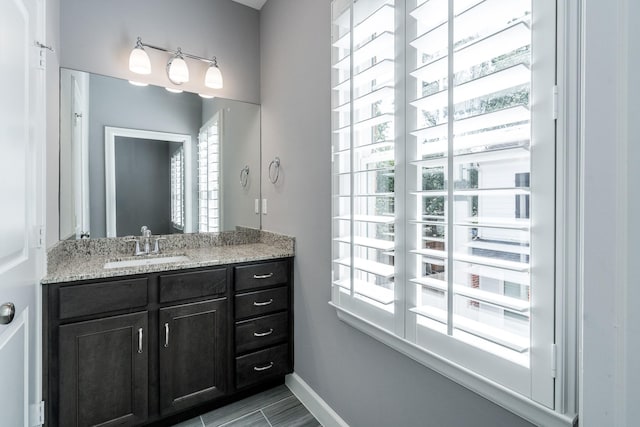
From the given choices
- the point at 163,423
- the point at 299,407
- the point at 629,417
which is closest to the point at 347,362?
the point at 299,407

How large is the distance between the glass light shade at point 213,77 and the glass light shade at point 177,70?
17cm

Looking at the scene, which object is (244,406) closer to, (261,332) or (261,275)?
(261,332)

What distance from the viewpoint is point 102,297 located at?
1.60 m

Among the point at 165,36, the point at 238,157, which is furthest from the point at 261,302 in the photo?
the point at 165,36

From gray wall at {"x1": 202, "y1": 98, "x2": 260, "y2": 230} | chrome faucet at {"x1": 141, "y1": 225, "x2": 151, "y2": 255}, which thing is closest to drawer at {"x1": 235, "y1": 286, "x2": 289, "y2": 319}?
gray wall at {"x1": 202, "y1": 98, "x2": 260, "y2": 230}

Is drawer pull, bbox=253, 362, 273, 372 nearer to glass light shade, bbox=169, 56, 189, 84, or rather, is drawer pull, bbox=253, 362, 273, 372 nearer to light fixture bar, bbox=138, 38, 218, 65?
glass light shade, bbox=169, 56, 189, 84

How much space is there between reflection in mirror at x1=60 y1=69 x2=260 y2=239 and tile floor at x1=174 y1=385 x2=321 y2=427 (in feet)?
4.14

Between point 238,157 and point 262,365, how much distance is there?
159 cm

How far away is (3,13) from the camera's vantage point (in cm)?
102

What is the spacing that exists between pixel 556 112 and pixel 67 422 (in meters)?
2.37

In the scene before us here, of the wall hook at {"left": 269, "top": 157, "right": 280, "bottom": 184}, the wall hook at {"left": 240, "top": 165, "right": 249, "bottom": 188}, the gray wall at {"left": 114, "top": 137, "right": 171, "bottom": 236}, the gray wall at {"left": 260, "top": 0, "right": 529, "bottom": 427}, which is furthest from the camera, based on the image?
the wall hook at {"left": 240, "top": 165, "right": 249, "bottom": 188}

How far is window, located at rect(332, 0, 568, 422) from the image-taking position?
0.86 m

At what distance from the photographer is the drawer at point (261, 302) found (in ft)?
6.56

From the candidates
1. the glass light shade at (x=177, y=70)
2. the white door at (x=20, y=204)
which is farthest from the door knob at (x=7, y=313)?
the glass light shade at (x=177, y=70)
